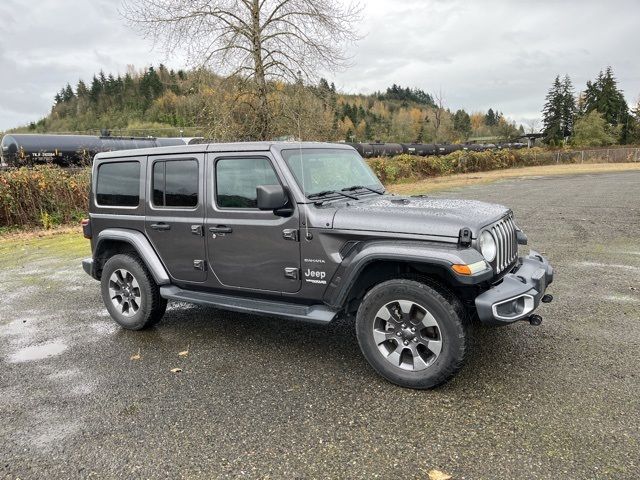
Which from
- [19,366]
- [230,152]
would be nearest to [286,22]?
[230,152]

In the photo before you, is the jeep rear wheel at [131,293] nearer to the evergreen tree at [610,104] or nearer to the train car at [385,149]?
the train car at [385,149]

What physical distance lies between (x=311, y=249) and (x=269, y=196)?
564 mm

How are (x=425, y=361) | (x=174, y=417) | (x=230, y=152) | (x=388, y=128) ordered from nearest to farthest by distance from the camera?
1. (x=174, y=417)
2. (x=425, y=361)
3. (x=230, y=152)
4. (x=388, y=128)

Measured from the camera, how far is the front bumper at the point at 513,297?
10.8ft

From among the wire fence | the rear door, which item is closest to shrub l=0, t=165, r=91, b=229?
the rear door

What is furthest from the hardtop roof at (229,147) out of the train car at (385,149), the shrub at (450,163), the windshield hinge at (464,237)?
the train car at (385,149)

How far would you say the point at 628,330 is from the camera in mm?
4582

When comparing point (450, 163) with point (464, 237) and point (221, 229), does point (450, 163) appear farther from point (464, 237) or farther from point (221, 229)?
point (464, 237)

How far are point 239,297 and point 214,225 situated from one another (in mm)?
721

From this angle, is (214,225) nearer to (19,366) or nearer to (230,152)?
(230,152)

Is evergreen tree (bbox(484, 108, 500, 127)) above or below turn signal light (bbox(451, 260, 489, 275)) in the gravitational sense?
above

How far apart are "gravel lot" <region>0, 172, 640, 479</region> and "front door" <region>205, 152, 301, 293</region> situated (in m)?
0.78

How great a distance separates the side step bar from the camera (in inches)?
152

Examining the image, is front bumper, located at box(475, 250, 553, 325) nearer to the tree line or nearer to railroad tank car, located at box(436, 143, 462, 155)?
railroad tank car, located at box(436, 143, 462, 155)
